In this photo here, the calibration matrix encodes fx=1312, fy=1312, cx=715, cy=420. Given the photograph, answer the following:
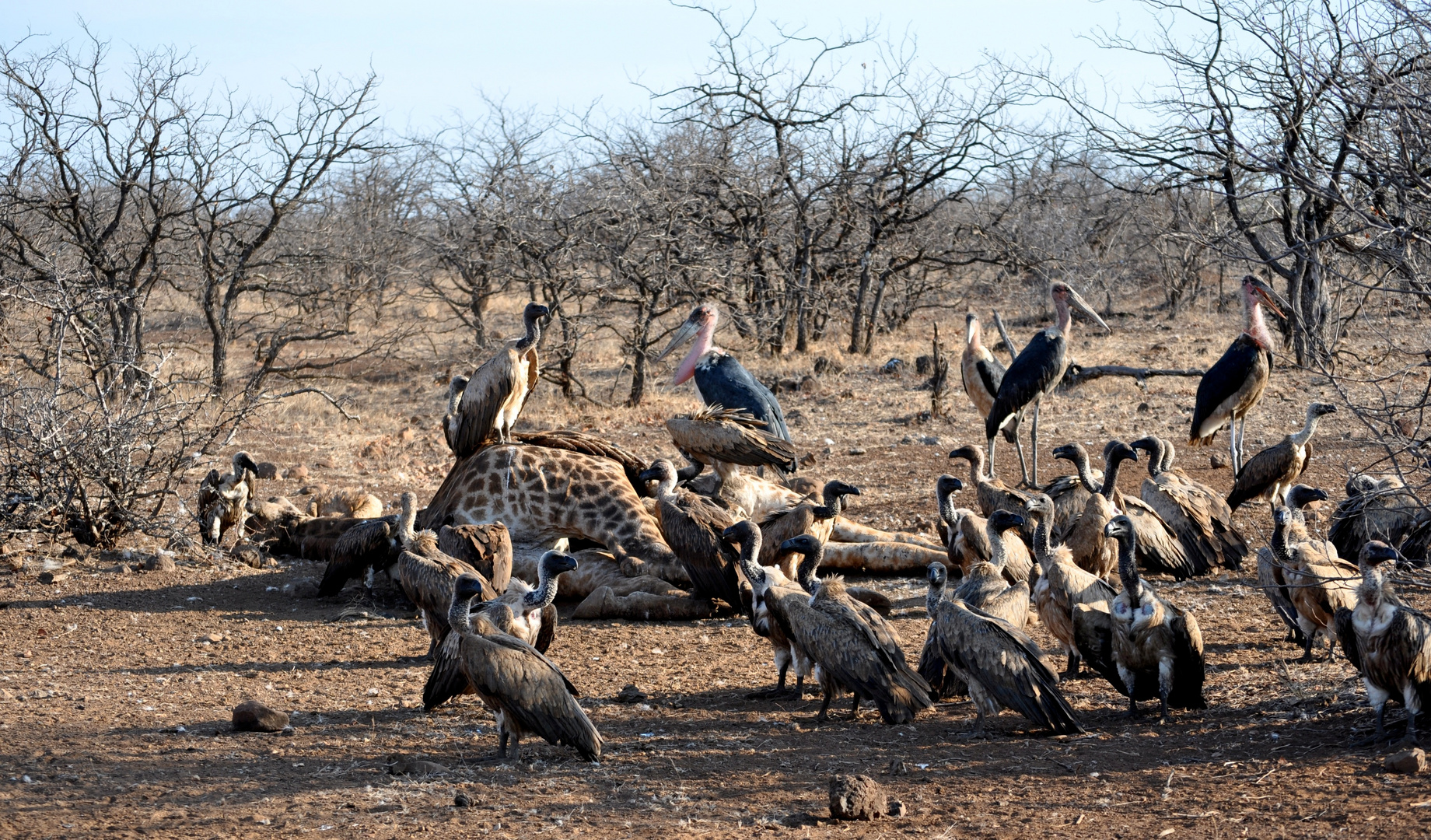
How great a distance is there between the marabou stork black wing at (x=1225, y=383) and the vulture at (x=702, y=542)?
201 inches

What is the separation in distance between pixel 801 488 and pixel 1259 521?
10.6 feet

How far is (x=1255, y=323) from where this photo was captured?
1102 cm

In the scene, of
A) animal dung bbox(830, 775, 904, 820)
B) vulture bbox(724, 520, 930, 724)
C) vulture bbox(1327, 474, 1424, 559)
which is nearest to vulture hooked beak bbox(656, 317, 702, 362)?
vulture bbox(1327, 474, 1424, 559)

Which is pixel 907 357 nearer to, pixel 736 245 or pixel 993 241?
pixel 736 245

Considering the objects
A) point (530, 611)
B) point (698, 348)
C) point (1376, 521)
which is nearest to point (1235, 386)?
point (1376, 521)

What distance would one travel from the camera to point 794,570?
7027 millimetres

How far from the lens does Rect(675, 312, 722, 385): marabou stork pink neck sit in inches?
474

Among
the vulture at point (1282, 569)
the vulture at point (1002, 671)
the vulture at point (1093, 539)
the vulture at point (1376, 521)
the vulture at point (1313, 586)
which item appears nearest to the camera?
the vulture at point (1002, 671)

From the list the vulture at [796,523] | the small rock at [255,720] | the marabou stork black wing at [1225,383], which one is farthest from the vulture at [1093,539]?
the small rock at [255,720]

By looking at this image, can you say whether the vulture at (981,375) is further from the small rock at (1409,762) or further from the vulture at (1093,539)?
the small rock at (1409,762)

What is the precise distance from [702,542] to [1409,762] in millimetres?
3669

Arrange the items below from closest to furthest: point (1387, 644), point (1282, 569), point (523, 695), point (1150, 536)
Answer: point (1387, 644)
point (523, 695)
point (1282, 569)
point (1150, 536)

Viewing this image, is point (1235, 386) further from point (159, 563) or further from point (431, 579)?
point (159, 563)

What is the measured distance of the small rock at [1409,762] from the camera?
13.2ft
